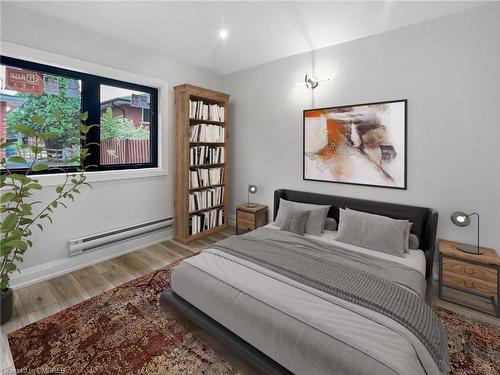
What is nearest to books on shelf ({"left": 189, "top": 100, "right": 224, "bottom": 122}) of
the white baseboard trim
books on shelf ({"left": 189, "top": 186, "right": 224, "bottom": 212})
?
books on shelf ({"left": 189, "top": 186, "right": 224, "bottom": 212})

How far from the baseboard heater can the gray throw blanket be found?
1580 millimetres

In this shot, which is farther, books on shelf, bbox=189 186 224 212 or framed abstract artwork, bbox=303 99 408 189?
books on shelf, bbox=189 186 224 212

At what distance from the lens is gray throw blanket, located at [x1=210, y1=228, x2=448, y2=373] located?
1.44 meters

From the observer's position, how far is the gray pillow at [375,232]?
2.42 meters

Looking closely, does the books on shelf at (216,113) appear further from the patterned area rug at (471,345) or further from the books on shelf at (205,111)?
the patterned area rug at (471,345)

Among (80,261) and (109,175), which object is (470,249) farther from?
(80,261)

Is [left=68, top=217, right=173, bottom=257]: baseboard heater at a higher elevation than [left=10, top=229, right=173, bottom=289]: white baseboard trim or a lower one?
higher

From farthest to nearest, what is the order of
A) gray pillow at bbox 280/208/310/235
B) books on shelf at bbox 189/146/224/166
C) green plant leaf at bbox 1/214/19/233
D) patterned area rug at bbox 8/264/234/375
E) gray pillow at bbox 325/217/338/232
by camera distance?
books on shelf at bbox 189/146/224/166, gray pillow at bbox 325/217/338/232, gray pillow at bbox 280/208/310/235, green plant leaf at bbox 1/214/19/233, patterned area rug at bbox 8/264/234/375

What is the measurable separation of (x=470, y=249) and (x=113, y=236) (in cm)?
383

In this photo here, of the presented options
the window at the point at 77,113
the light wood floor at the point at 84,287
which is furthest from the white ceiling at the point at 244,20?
the light wood floor at the point at 84,287

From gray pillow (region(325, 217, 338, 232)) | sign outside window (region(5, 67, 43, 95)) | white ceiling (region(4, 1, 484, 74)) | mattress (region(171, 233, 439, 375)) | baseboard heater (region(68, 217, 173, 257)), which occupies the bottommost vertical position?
mattress (region(171, 233, 439, 375))

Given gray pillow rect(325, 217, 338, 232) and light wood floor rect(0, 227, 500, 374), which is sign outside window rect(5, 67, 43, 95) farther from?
gray pillow rect(325, 217, 338, 232)

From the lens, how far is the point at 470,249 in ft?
7.70

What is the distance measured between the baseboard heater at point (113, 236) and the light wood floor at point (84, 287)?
22 cm
